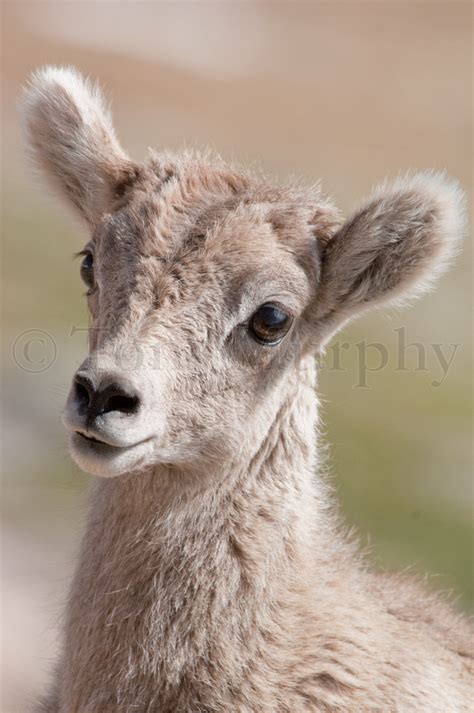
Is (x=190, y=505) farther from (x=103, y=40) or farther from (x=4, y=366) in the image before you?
(x=103, y=40)

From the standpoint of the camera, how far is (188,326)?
676cm

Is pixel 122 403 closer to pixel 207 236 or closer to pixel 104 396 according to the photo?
pixel 104 396

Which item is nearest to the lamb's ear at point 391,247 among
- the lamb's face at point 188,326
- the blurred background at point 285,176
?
the lamb's face at point 188,326

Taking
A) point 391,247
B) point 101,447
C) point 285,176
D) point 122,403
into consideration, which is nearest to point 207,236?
point 391,247

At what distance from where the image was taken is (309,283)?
24.5 feet

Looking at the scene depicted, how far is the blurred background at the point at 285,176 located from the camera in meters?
17.9

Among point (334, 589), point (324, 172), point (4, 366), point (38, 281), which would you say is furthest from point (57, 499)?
point (324, 172)

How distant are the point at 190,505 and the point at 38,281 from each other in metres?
24.2

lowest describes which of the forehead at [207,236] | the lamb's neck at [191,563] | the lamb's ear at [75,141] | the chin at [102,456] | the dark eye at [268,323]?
the lamb's neck at [191,563]

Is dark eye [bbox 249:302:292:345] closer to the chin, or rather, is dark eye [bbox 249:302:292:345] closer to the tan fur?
the tan fur

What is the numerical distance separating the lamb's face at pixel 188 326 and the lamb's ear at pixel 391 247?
0.55 ft

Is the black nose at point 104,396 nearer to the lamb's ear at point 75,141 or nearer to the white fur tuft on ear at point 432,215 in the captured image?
the lamb's ear at point 75,141

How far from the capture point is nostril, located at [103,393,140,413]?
610cm

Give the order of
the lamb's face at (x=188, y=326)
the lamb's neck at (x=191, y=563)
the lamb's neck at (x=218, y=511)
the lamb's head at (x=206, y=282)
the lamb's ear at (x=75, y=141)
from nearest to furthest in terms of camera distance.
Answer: the lamb's face at (x=188, y=326)
the lamb's head at (x=206, y=282)
the lamb's neck at (x=191, y=563)
the lamb's neck at (x=218, y=511)
the lamb's ear at (x=75, y=141)
